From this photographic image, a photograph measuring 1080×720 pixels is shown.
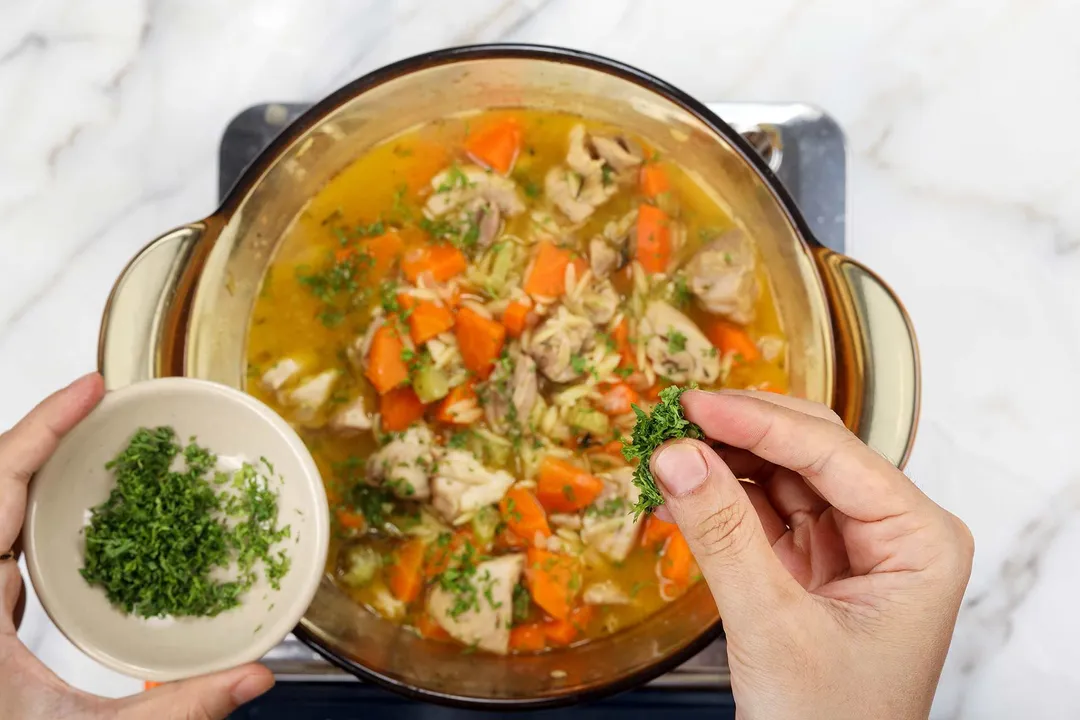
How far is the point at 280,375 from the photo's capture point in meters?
1.76

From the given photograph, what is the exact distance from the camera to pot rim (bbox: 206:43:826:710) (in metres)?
1.55

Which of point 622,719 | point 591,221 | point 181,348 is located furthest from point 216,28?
point 622,719

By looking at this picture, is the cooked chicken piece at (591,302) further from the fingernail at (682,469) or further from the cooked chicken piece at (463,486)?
the fingernail at (682,469)

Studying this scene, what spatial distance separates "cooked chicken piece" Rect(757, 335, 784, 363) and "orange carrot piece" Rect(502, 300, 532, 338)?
52 centimetres

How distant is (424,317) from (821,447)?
86 centimetres

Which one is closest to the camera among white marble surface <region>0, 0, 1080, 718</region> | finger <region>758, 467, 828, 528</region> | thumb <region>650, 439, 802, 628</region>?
thumb <region>650, 439, 802, 628</region>

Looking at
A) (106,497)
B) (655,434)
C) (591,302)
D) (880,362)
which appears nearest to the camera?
(655,434)

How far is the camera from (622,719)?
5.84 feet

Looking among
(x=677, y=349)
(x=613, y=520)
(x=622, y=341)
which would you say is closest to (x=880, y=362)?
(x=677, y=349)

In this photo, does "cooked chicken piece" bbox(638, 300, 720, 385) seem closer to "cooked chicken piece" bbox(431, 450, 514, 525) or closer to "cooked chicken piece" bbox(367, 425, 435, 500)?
"cooked chicken piece" bbox(431, 450, 514, 525)

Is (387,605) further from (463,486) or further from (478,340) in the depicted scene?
(478,340)

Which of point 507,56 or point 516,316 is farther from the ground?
point 507,56

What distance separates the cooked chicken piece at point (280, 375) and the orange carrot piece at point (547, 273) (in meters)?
0.53

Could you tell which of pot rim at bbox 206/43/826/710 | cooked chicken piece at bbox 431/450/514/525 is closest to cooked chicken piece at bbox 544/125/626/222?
pot rim at bbox 206/43/826/710
